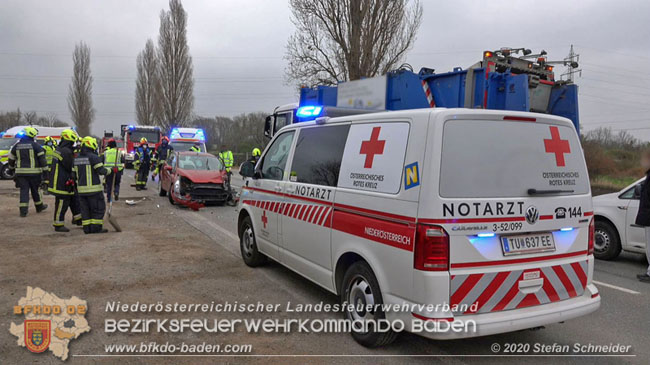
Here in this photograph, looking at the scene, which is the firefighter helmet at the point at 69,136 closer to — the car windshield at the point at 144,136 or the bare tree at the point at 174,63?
the car windshield at the point at 144,136

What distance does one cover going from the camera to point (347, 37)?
66.3 feet

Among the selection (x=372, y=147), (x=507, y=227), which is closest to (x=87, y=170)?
(x=372, y=147)

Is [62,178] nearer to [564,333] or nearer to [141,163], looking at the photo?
[141,163]

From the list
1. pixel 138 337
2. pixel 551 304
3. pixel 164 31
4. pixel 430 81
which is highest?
pixel 164 31

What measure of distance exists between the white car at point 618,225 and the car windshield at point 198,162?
9.71m

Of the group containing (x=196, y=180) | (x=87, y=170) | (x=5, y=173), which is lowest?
(x=5, y=173)

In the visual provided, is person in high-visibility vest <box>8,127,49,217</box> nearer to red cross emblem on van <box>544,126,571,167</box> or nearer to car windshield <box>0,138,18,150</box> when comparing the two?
red cross emblem on van <box>544,126,571,167</box>

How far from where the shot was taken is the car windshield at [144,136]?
90.2 feet

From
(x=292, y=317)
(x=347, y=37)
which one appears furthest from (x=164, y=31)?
(x=292, y=317)

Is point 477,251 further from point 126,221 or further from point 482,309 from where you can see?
point 126,221

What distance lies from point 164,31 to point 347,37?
26.1m

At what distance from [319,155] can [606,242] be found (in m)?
5.66

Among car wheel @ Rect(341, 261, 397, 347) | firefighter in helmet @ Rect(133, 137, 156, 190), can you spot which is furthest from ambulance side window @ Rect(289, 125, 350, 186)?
firefighter in helmet @ Rect(133, 137, 156, 190)

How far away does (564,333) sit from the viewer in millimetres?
4223
